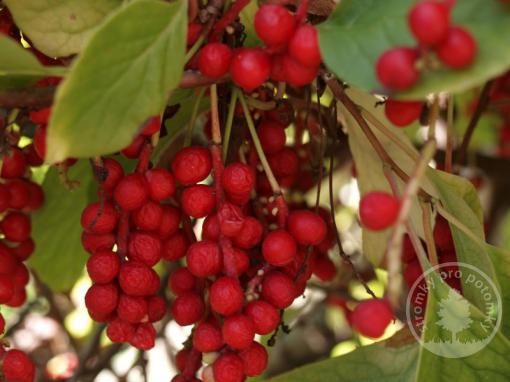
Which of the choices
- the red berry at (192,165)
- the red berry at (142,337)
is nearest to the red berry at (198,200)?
the red berry at (192,165)

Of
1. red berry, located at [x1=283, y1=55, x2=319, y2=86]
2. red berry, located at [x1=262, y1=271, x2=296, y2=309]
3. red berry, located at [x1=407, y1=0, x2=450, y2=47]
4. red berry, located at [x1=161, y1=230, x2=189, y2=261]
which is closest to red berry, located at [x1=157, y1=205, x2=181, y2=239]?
red berry, located at [x1=161, y1=230, x2=189, y2=261]

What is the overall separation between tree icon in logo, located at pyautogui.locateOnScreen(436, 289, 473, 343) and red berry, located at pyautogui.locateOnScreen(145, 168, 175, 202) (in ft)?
0.94

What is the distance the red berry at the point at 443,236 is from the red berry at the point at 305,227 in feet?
0.56

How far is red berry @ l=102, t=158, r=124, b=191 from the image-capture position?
2.59 feet

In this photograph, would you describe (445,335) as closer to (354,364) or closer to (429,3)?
(354,364)

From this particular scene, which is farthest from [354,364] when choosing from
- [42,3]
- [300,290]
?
[42,3]

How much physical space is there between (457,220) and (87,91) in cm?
39

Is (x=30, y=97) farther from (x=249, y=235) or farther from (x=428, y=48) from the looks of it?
(x=428, y=48)

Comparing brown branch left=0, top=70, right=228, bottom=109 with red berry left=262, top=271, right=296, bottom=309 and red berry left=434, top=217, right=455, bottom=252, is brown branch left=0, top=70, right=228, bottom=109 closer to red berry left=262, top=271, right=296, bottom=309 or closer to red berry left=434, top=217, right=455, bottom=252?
red berry left=262, top=271, right=296, bottom=309

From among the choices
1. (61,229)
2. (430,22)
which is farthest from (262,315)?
(61,229)

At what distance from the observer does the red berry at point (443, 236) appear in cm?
91

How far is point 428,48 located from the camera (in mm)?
579

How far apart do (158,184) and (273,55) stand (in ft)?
0.58

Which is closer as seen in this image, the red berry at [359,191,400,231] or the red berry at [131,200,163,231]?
the red berry at [359,191,400,231]
